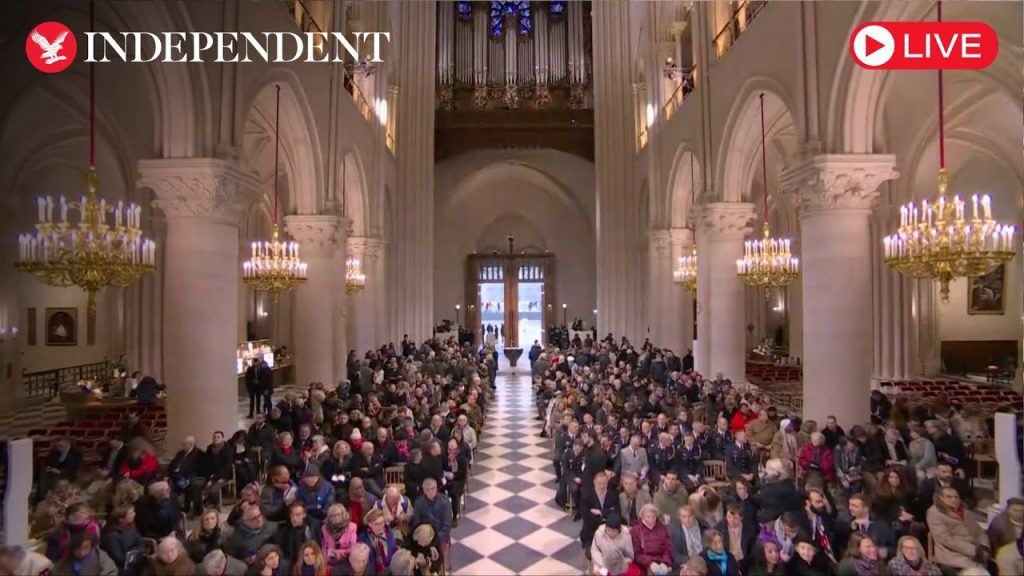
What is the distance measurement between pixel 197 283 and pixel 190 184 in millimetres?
1274

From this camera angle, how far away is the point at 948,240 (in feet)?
22.1

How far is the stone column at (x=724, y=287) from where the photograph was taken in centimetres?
1338

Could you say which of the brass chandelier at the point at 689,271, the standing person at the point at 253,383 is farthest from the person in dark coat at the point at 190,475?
the brass chandelier at the point at 689,271

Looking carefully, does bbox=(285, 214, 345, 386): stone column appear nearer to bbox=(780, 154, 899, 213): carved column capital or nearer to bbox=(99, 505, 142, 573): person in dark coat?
bbox=(99, 505, 142, 573): person in dark coat

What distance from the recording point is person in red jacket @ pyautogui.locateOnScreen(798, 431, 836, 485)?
7176 millimetres

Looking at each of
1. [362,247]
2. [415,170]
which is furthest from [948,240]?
[415,170]

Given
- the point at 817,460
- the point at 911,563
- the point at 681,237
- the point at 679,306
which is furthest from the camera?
the point at 679,306

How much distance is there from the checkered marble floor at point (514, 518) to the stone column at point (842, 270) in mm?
4130

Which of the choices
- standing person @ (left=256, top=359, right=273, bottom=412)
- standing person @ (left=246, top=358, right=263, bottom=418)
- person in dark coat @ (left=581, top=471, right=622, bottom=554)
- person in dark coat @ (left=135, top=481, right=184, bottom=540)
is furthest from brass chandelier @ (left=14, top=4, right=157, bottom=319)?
standing person @ (left=246, top=358, right=263, bottom=418)

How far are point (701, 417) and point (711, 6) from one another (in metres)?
9.32

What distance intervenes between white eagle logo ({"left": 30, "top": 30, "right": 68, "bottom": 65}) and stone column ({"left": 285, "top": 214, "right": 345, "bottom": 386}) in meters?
4.98

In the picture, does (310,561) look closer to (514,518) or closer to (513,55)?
(514,518)

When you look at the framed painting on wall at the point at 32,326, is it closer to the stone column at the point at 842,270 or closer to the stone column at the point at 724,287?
the stone column at the point at 724,287

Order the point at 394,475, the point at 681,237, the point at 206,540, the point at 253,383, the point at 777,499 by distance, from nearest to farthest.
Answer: the point at 206,540, the point at 777,499, the point at 394,475, the point at 253,383, the point at 681,237
